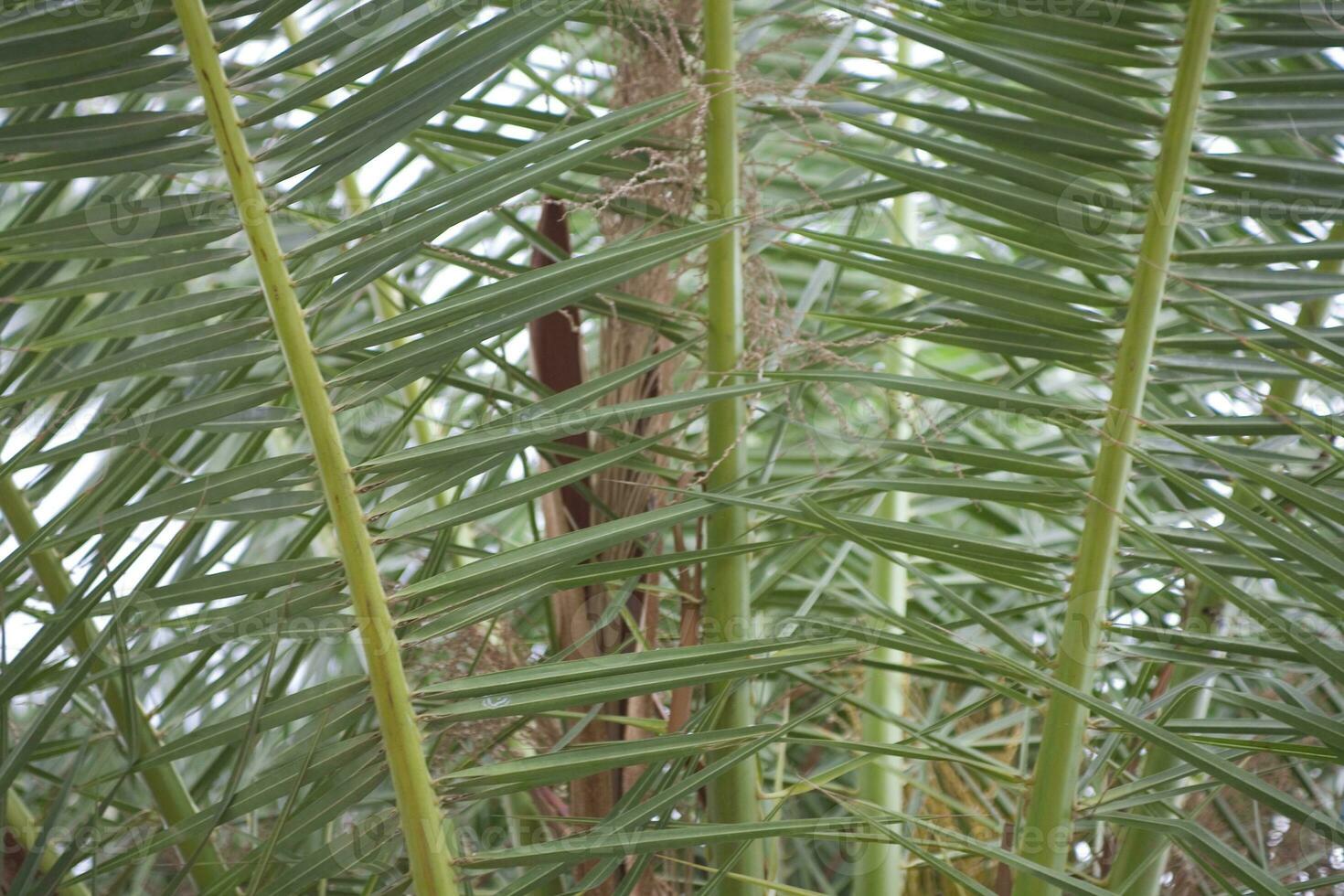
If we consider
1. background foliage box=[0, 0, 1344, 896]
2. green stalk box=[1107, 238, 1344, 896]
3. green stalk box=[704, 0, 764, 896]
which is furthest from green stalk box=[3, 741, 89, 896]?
green stalk box=[1107, 238, 1344, 896]

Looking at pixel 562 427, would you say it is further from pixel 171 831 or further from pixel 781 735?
pixel 171 831

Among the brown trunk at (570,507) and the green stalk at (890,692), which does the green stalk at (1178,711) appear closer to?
the green stalk at (890,692)

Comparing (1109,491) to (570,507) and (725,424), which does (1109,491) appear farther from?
(570,507)

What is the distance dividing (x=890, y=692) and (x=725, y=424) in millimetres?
390

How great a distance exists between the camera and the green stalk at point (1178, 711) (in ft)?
2.41

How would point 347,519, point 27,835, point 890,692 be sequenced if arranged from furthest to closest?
point 890,692 → point 27,835 → point 347,519

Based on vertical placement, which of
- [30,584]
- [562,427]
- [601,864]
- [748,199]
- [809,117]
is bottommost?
[601,864]

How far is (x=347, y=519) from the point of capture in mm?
630

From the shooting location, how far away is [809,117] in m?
1.03

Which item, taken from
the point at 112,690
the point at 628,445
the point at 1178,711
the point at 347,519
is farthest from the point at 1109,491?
the point at 112,690

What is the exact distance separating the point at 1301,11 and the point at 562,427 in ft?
1.75

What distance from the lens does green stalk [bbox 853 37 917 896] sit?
87 cm

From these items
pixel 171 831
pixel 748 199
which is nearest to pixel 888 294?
pixel 748 199

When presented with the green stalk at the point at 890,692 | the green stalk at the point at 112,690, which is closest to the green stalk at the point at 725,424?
the green stalk at the point at 890,692
